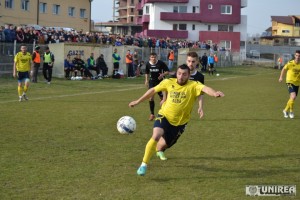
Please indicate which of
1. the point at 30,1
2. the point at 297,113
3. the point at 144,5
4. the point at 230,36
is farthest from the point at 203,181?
the point at 144,5

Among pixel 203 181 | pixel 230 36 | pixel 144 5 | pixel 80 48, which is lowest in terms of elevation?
pixel 203 181

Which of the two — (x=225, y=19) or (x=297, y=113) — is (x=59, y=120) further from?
(x=225, y=19)

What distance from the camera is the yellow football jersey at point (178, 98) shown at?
24.7 feet

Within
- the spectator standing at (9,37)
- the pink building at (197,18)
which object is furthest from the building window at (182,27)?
the spectator standing at (9,37)

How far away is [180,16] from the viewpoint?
3063 inches

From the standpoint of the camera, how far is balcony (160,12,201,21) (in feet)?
254

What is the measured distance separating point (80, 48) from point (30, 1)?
2522 cm

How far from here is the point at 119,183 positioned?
676cm

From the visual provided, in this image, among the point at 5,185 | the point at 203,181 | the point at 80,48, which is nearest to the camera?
the point at 5,185

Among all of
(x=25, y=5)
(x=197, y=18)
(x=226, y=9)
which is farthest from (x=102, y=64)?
(x=226, y=9)
